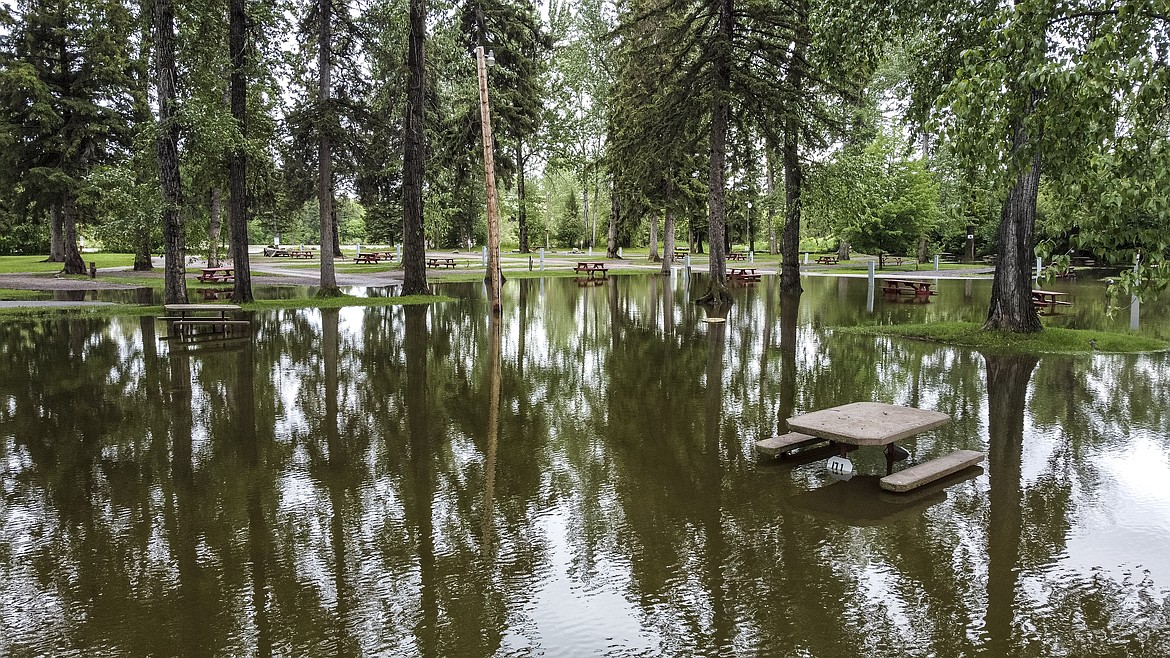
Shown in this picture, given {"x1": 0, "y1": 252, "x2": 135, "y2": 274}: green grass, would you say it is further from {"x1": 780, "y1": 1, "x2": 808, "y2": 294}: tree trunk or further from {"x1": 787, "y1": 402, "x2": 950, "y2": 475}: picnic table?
{"x1": 787, "y1": 402, "x2": 950, "y2": 475}: picnic table

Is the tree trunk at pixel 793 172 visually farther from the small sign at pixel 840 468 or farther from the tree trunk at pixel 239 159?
the small sign at pixel 840 468

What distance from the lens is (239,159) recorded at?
24.0 metres

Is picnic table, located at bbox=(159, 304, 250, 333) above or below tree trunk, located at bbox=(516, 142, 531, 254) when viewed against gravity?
below

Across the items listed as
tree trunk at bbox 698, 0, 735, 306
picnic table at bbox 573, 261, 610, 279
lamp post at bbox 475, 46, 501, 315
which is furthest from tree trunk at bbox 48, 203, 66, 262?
tree trunk at bbox 698, 0, 735, 306

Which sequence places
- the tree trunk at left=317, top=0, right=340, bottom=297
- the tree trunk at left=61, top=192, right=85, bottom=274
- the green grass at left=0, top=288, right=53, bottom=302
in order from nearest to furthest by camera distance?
the tree trunk at left=317, top=0, right=340, bottom=297, the green grass at left=0, top=288, right=53, bottom=302, the tree trunk at left=61, top=192, right=85, bottom=274

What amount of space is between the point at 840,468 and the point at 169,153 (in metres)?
19.6

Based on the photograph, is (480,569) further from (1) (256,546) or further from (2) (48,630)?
(2) (48,630)

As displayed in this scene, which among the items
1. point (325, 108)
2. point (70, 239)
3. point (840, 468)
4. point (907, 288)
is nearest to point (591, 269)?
point (907, 288)

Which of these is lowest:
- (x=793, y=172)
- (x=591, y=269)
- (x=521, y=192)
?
(x=591, y=269)

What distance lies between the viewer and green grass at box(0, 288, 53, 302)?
84.7ft

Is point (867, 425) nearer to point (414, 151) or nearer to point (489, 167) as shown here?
point (489, 167)

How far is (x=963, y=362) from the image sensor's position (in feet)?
46.6

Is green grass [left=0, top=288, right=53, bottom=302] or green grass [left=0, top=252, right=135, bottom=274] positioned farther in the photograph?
green grass [left=0, top=252, right=135, bottom=274]

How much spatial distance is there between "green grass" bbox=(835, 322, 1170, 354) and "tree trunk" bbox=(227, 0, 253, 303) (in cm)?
1849
